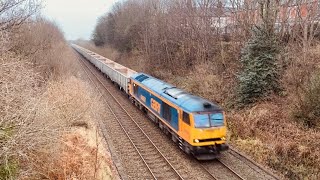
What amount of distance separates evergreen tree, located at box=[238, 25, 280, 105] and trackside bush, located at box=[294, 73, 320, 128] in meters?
3.48

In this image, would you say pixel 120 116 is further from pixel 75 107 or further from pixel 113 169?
pixel 113 169

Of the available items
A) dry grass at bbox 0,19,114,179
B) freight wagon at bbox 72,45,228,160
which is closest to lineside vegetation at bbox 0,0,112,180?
dry grass at bbox 0,19,114,179

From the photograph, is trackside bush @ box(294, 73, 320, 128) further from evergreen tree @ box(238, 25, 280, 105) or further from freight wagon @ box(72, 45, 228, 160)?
freight wagon @ box(72, 45, 228, 160)

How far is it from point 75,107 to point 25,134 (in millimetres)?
9175

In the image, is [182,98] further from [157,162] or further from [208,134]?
[157,162]

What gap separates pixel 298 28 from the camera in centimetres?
2119

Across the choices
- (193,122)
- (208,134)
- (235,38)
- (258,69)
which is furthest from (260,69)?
(235,38)

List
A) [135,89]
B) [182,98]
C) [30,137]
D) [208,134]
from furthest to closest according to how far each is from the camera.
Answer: [135,89], [182,98], [208,134], [30,137]

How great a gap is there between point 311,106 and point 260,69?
4.51m

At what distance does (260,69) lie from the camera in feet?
60.5

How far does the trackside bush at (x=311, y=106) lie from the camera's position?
46.6ft

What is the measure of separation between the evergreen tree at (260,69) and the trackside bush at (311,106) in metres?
3.48

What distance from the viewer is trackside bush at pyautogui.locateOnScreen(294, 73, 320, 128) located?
14.2 metres

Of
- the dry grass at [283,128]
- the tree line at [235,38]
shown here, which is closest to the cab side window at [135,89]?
the dry grass at [283,128]
